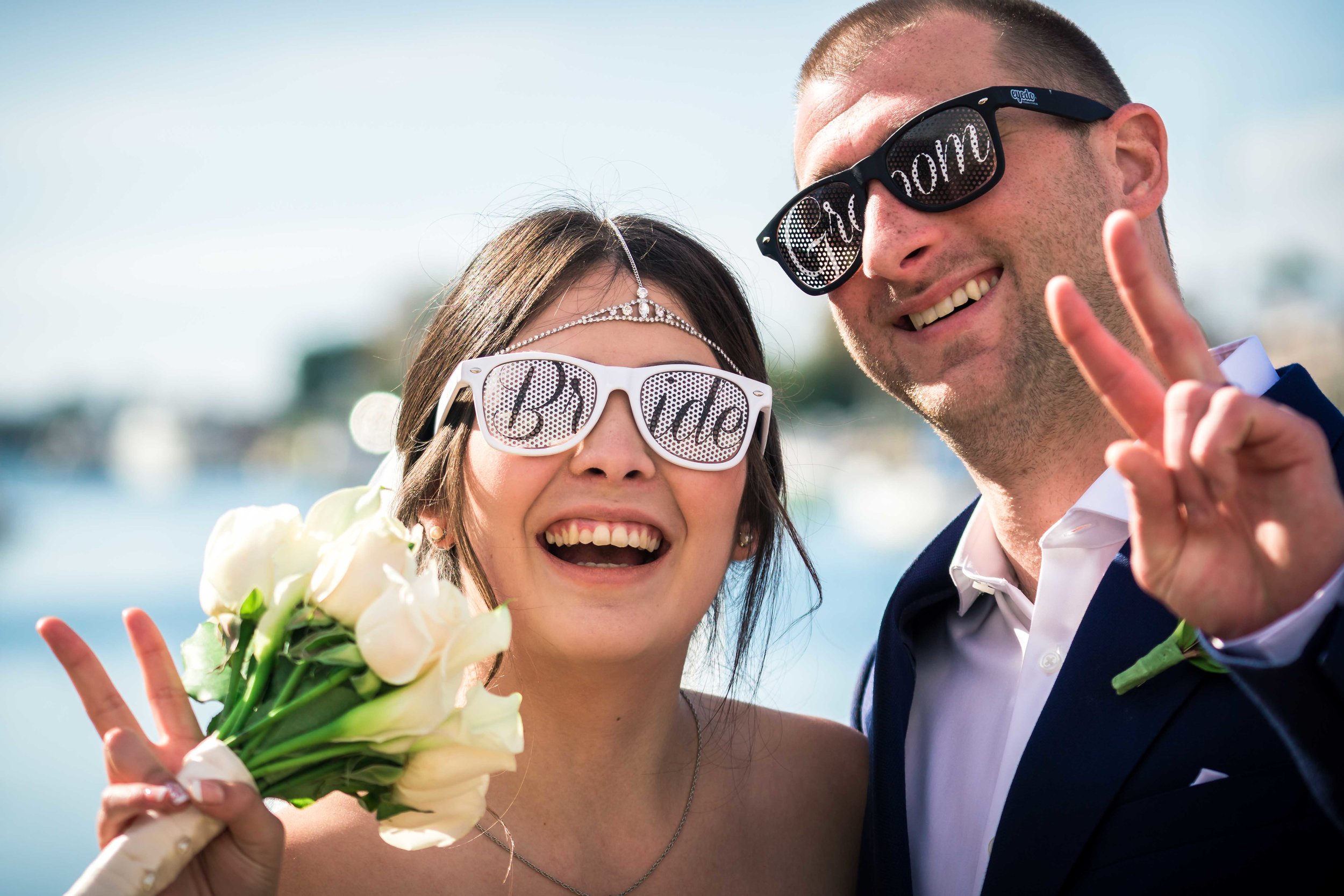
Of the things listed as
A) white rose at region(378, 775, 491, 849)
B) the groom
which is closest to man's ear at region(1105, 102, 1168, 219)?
the groom

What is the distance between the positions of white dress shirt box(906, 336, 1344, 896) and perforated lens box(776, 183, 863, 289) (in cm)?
104

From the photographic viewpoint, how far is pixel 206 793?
1660 millimetres

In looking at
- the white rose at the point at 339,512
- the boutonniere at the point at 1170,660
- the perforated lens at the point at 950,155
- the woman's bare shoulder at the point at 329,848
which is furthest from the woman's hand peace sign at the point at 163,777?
the perforated lens at the point at 950,155

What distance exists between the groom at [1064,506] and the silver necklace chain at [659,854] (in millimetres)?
520

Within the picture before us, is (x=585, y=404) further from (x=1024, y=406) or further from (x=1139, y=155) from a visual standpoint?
(x=1139, y=155)

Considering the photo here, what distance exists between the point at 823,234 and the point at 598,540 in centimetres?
143

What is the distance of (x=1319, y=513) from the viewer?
5.17ft

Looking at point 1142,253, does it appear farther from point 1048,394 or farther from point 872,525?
point 872,525

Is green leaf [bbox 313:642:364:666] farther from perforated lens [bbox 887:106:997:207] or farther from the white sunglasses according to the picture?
perforated lens [bbox 887:106:997:207]

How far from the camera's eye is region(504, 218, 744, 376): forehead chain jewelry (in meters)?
2.69

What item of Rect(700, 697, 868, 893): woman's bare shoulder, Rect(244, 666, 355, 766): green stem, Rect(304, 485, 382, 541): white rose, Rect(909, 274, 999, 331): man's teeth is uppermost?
Rect(909, 274, 999, 331): man's teeth

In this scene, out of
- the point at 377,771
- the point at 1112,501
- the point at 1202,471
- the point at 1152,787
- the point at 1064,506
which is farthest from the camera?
the point at 1064,506

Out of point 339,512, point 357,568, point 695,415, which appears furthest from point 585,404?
point 357,568

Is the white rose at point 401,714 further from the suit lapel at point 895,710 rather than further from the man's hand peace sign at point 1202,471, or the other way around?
the suit lapel at point 895,710
